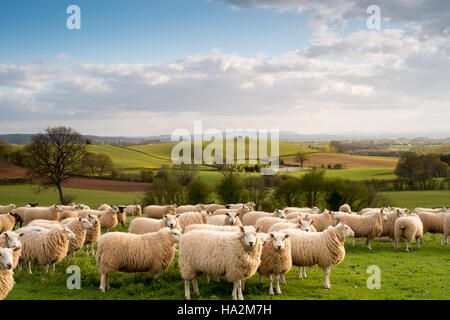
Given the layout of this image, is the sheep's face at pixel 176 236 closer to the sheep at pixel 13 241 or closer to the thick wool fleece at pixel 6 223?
the sheep at pixel 13 241

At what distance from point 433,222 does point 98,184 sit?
47439mm

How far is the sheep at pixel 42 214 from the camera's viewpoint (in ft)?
71.9

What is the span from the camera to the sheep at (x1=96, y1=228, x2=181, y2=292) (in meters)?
10.8

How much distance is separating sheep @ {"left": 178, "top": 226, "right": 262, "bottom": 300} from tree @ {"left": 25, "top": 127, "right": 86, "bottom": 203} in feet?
106

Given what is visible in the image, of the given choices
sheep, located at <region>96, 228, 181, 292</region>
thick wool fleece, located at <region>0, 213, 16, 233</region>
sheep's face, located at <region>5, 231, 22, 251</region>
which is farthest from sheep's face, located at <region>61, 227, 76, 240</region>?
thick wool fleece, located at <region>0, 213, 16, 233</region>

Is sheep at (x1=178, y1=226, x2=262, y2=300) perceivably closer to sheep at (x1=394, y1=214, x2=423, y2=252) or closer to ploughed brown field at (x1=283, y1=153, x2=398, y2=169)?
sheep at (x1=394, y1=214, x2=423, y2=252)

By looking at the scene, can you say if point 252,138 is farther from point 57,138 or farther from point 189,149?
point 57,138

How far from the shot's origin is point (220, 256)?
980 cm

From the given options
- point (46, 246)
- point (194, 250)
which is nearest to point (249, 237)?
point (194, 250)

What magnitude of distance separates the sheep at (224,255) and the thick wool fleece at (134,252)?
1.14 meters

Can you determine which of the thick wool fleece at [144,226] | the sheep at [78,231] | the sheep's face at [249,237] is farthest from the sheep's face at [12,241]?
the thick wool fleece at [144,226]
